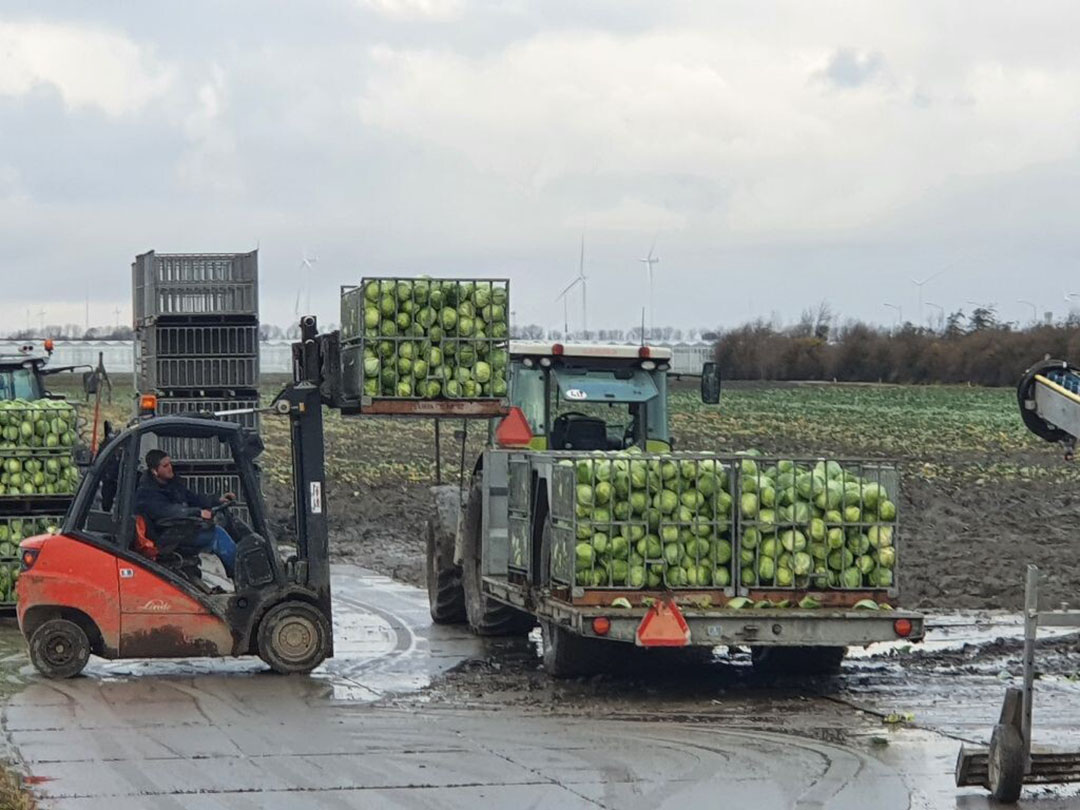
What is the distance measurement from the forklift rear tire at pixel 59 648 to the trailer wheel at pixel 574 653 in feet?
11.6

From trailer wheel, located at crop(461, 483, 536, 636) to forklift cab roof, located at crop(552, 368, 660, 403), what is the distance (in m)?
1.20

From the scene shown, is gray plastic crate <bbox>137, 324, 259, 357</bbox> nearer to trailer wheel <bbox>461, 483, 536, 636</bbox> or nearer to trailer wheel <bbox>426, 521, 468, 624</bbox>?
trailer wheel <bbox>426, 521, 468, 624</bbox>

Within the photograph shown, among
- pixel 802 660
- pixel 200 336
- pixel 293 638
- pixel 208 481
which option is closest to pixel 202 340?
pixel 200 336

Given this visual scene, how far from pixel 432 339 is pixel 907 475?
23.0 m

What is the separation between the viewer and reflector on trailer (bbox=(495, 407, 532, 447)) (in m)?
15.6

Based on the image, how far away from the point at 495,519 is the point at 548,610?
1.72 metres

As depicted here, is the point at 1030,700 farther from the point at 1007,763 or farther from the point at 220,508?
the point at 220,508

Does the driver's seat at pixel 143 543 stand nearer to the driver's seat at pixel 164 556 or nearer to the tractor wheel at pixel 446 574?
the driver's seat at pixel 164 556

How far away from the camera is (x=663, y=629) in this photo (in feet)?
43.1

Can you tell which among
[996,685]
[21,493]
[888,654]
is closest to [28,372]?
[21,493]

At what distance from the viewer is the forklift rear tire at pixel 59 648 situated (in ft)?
47.1

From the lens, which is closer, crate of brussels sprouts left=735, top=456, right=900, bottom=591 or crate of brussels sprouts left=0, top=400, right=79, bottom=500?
crate of brussels sprouts left=735, top=456, right=900, bottom=591

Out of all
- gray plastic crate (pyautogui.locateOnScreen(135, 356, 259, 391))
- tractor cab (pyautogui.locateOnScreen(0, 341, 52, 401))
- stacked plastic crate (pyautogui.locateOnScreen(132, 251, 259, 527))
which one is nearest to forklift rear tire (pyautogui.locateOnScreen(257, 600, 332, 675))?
stacked plastic crate (pyautogui.locateOnScreen(132, 251, 259, 527))

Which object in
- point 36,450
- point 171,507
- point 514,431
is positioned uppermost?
point 514,431
